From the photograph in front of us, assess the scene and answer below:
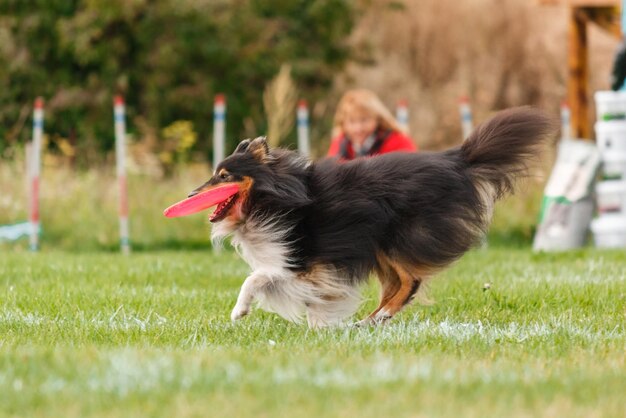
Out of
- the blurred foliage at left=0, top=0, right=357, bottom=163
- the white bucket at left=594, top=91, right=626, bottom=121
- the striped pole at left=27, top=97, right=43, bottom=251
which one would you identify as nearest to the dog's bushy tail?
the white bucket at left=594, top=91, right=626, bottom=121

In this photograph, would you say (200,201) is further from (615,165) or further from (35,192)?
(35,192)

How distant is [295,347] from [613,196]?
→ 27.4 ft

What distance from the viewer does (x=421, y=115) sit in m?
21.3

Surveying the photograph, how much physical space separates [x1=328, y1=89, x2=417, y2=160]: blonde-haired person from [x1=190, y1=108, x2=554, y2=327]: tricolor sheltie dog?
4.21 metres

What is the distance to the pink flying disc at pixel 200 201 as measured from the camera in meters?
5.66

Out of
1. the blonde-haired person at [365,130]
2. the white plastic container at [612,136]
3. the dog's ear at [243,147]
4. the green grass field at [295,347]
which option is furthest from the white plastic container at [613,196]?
the dog's ear at [243,147]

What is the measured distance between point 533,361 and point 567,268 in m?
4.66

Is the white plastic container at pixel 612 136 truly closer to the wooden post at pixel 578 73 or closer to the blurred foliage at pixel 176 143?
the wooden post at pixel 578 73

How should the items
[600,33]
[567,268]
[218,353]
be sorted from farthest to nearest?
[600,33] < [567,268] < [218,353]

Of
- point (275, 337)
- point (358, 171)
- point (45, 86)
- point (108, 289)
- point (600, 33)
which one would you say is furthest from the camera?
point (600, 33)

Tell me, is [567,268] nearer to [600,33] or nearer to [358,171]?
[358,171]

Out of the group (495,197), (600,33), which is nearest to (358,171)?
A: (495,197)

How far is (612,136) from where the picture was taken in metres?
12.5

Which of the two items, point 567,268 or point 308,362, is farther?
point 567,268
